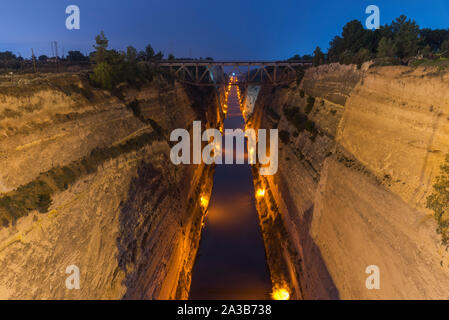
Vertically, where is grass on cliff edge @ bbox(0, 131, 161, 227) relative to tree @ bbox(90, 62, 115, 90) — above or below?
below

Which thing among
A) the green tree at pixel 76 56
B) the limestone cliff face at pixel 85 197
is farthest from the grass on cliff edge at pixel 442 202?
the green tree at pixel 76 56

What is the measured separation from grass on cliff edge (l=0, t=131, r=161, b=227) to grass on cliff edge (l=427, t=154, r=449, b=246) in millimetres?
11181

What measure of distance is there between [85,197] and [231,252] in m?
11.9

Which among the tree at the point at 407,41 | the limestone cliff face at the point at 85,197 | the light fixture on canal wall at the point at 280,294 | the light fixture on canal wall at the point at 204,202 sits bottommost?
the light fixture on canal wall at the point at 280,294

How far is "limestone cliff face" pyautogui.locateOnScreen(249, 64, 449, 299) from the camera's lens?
711cm

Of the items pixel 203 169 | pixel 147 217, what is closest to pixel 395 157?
pixel 147 217

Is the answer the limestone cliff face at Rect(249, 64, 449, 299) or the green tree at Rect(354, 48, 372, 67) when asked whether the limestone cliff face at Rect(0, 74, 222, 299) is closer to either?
the limestone cliff face at Rect(249, 64, 449, 299)

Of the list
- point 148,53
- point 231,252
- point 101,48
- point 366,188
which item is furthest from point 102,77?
point 148,53

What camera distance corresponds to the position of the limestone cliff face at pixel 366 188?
7.11 metres

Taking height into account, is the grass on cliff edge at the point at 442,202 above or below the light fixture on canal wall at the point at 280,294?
above

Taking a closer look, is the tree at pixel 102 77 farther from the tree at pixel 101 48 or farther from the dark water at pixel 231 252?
the dark water at pixel 231 252

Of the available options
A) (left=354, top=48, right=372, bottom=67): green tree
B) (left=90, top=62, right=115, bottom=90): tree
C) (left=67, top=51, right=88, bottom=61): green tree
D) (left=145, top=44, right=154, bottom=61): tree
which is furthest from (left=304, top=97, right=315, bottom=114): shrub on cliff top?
(left=67, top=51, right=88, bottom=61): green tree

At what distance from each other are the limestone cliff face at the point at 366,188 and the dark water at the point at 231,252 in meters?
1.37
